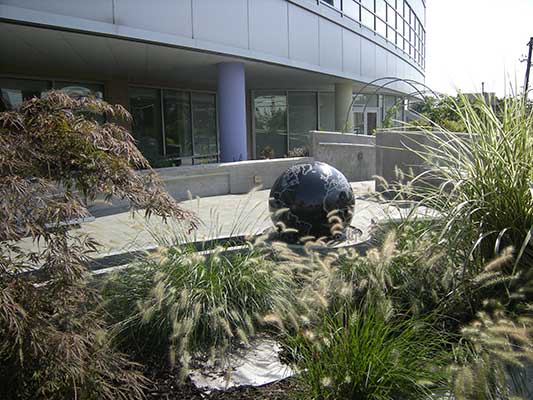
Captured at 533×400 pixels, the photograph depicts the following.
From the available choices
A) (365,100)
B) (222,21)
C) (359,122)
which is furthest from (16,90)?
(365,100)

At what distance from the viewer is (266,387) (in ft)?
11.2

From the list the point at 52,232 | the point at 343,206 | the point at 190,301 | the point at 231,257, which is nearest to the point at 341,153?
the point at 343,206

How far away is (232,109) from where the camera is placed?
559 inches

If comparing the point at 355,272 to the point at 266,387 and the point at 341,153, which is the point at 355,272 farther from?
the point at 341,153

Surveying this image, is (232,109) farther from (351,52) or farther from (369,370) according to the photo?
(369,370)

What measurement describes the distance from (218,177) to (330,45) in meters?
8.10

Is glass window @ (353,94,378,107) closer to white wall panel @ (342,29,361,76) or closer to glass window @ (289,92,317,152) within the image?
glass window @ (289,92,317,152)

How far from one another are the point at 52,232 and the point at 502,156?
3464 mm

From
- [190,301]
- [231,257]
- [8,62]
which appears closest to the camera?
[190,301]

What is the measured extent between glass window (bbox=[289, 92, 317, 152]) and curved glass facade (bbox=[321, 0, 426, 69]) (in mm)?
4415

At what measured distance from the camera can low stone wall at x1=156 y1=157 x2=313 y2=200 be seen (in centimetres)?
1155

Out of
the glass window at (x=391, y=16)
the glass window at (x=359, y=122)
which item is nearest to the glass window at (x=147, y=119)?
the glass window at (x=359, y=122)

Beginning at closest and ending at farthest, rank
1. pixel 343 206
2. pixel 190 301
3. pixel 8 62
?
1. pixel 190 301
2. pixel 343 206
3. pixel 8 62

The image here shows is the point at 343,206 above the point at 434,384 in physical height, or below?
above
